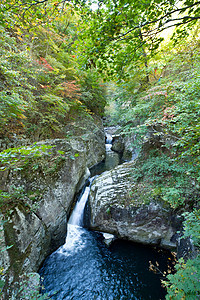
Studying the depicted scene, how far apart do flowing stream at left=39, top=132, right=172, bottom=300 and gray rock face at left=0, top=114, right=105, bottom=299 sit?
534mm

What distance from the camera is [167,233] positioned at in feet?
14.0

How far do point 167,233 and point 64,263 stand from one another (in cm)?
377

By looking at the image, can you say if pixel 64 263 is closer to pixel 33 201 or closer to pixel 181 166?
pixel 33 201

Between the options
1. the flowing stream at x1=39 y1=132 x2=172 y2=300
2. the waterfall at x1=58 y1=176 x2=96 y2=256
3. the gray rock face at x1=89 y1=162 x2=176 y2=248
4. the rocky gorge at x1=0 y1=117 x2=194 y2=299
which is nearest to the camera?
the rocky gorge at x1=0 y1=117 x2=194 y2=299

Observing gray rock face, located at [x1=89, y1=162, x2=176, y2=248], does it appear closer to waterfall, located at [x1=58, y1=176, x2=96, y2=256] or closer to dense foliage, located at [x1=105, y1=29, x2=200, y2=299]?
dense foliage, located at [x1=105, y1=29, x2=200, y2=299]

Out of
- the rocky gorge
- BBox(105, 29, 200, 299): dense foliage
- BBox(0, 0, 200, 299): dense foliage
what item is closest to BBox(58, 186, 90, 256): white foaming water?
the rocky gorge

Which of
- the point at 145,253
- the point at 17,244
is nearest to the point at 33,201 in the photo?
the point at 17,244

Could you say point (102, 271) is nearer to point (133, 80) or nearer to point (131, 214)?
point (131, 214)

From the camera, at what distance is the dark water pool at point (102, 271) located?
11.1 feet

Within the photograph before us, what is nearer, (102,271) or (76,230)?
(102,271)

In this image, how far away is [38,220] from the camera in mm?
3758

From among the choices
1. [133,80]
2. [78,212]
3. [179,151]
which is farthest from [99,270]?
[133,80]

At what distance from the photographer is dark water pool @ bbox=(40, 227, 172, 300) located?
3.38 meters

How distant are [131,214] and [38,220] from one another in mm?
3279
